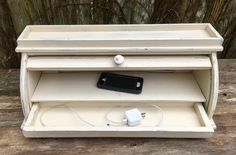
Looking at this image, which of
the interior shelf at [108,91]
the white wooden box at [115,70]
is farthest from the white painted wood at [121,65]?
the interior shelf at [108,91]

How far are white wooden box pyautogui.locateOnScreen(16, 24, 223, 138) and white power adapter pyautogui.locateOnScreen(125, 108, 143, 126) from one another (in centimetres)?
2

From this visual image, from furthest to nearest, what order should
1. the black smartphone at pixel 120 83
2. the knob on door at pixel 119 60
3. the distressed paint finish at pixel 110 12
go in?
the distressed paint finish at pixel 110 12 < the black smartphone at pixel 120 83 < the knob on door at pixel 119 60

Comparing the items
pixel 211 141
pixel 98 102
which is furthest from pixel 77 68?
pixel 211 141

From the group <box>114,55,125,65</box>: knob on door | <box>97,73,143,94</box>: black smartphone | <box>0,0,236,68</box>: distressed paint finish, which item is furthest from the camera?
<box>0,0,236,68</box>: distressed paint finish

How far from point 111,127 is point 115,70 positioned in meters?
0.15

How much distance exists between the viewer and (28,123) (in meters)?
0.64

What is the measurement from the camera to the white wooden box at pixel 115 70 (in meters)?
0.63

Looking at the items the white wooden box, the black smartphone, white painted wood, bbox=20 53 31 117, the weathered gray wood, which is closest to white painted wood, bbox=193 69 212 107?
the white wooden box

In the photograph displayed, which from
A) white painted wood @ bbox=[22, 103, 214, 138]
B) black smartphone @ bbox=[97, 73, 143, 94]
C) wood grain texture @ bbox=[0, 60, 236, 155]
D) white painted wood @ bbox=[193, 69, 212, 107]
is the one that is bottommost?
wood grain texture @ bbox=[0, 60, 236, 155]

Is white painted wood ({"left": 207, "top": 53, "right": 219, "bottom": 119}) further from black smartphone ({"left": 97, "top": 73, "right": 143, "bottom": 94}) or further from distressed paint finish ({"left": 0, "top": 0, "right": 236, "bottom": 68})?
distressed paint finish ({"left": 0, "top": 0, "right": 236, "bottom": 68})

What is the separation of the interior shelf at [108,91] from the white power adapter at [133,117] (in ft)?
0.13

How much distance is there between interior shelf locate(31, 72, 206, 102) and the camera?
0.70 meters

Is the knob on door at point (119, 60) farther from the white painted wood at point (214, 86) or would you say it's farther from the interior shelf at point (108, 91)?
the white painted wood at point (214, 86)

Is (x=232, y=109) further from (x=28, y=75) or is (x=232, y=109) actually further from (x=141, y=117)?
(x=28, y=75)
